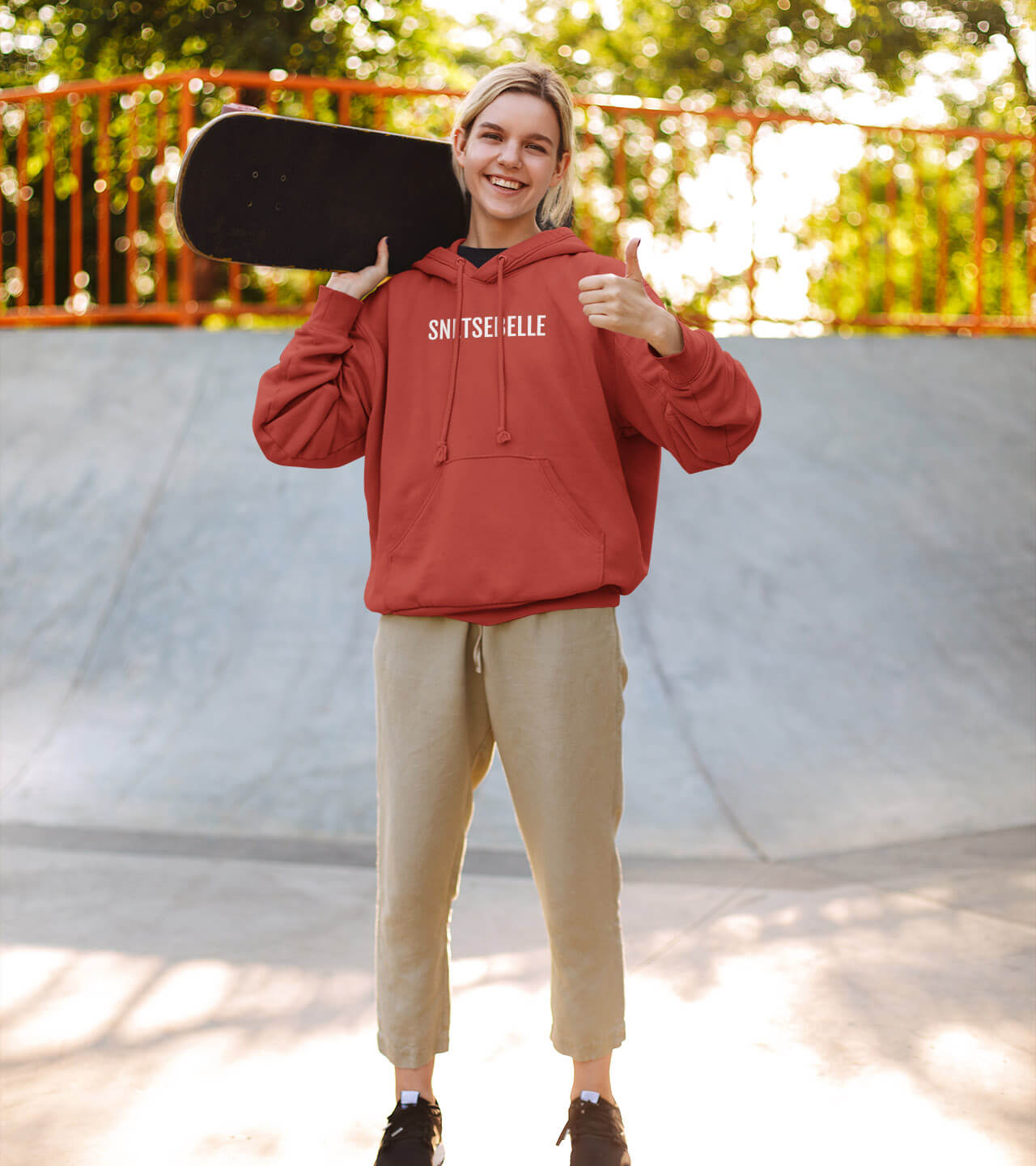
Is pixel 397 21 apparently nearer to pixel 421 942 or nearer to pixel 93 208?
pixel 93 208

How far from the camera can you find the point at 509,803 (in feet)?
13.1

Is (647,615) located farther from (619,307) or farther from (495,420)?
(619,307)

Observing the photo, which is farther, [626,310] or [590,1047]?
[590,1047]

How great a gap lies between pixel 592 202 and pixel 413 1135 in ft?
39.7

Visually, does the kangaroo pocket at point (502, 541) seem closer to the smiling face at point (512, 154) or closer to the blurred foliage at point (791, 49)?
the smiling face at point (512, 154)

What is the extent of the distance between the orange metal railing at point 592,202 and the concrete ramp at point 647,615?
0.65 m

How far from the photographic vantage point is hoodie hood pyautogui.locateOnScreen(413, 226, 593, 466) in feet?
6.03

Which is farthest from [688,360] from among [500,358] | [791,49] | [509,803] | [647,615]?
[791,49]

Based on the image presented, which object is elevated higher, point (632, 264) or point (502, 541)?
point (632, 264)

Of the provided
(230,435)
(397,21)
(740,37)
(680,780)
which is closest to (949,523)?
(680,780)

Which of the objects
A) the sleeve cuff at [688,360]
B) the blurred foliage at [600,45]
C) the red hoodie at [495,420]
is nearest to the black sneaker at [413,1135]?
the red hoodie at [495,420]

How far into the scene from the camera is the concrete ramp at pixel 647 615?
401cm

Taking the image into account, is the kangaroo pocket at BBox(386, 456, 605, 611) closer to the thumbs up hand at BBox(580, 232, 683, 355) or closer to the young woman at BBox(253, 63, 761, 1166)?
the young woman at BBox(253, 63, 761, 1166)

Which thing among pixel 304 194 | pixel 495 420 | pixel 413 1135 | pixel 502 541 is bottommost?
pixel 413 1135
